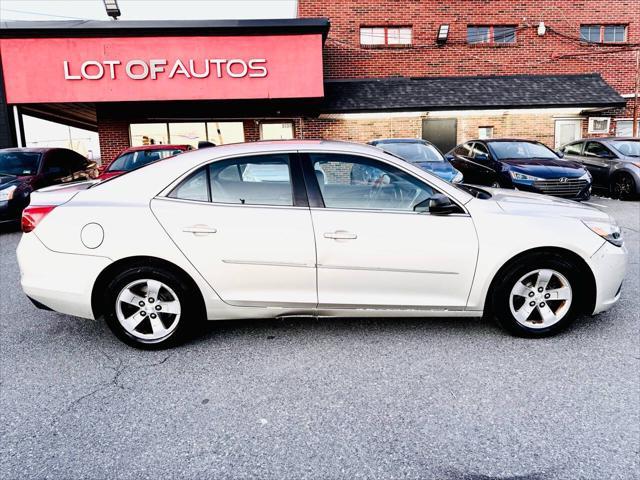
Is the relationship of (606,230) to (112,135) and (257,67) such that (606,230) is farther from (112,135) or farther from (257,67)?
(112,135)

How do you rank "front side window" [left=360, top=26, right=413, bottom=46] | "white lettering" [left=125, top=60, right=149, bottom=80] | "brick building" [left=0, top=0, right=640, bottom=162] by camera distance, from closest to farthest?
1. "white lettering" [left=125, top=60, right=149, bottom=80]
2. "brick building" [left=0, top=0, right=640, bottom=162]
3. "front side window" [left=360, top=26, right=413, bottom=46]

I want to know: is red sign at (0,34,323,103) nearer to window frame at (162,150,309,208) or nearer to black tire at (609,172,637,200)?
black tire at (609,172,637,200)

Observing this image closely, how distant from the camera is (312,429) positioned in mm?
2602

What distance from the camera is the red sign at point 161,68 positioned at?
41.7ft

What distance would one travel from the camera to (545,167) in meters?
9.83

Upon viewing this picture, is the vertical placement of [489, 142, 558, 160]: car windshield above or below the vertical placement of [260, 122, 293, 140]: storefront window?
below

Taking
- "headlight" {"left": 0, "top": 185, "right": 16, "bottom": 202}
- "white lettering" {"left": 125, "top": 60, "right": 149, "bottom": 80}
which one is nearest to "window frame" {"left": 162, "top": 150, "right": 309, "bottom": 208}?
"headlight" {"left": 0, "top": 185, "right": 16, "bottom": 202}

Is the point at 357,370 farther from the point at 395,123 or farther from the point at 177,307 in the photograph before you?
the point at 395,123

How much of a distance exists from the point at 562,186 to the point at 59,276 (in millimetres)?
9307

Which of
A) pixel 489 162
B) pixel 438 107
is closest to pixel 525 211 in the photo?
pixel 489 162

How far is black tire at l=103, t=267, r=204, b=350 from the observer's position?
11.5 feet

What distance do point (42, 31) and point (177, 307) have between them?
41.1 ft

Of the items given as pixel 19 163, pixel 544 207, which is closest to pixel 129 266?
pixel 544 207

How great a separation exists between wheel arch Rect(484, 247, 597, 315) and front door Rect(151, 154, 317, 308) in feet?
4.41
